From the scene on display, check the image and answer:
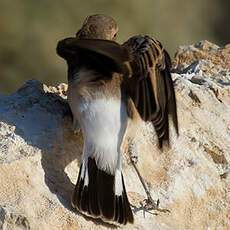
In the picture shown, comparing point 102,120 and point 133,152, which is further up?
point 102,120

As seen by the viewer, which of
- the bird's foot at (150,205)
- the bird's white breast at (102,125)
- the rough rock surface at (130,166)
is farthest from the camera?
the bird's white breast at (102,125)

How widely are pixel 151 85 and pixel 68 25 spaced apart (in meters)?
9.49

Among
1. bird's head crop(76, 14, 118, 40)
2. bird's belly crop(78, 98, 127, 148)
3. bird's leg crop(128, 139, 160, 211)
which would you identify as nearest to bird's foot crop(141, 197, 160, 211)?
bird's leg crop(128, 139, 160, 211)

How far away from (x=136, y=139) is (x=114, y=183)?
487 millimetres

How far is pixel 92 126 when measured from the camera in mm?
6555

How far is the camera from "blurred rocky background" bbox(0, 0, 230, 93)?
15.4 metres

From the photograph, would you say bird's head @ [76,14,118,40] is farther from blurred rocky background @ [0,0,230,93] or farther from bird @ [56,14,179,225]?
blurred rocky background @ [0,0,230,93]

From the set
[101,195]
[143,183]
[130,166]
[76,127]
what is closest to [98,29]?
[76,127]

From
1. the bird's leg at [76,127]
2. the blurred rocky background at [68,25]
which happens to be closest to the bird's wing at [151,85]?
the bird's leg at [76,127]

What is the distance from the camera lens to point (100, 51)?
21.1 feet

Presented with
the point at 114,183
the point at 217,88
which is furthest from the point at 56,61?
the point at 114,183

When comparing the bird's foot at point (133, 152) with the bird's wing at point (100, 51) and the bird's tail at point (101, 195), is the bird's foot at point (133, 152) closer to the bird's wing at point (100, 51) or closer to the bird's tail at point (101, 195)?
the bird's tail at point (101, 195)

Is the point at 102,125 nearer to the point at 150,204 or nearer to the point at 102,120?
the point at 102,120

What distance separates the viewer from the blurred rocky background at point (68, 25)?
1537 centimetres
